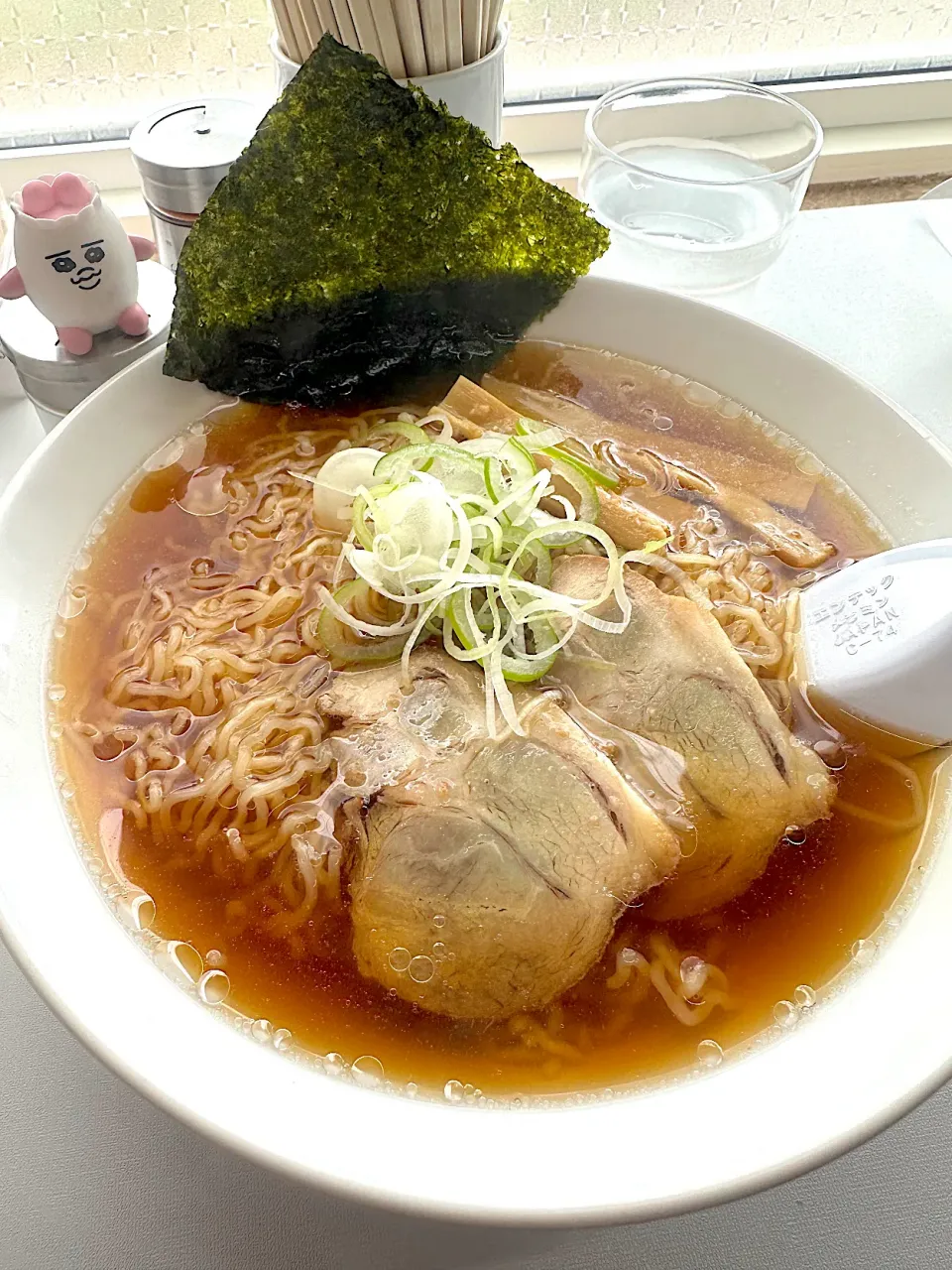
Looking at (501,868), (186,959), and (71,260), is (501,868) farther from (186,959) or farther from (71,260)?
(71,260)

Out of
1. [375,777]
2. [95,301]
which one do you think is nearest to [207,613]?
[375,777]

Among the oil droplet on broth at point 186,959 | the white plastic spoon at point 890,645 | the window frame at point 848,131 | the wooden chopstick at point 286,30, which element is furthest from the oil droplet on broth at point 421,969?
the window frame at point 848,131

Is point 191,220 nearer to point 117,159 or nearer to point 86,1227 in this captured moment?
point 117,159

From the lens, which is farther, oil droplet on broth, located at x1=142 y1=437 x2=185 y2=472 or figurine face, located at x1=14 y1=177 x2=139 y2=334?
oil droplet on broth, located at x1=142 y1=437 x2=185 y2=472

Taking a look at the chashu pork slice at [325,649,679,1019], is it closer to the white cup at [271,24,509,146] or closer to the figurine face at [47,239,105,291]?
the figurine face at [47,239,105,291]

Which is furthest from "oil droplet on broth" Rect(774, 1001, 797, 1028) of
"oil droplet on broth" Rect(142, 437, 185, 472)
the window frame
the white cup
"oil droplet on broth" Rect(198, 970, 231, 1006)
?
the window frame

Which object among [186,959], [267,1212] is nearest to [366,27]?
[186,959]
